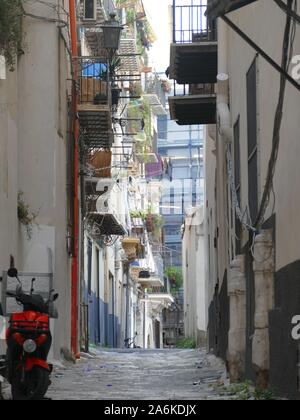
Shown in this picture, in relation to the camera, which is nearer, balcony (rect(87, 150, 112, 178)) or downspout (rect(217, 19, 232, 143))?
downspout (rect(217, 19, 232, 143))

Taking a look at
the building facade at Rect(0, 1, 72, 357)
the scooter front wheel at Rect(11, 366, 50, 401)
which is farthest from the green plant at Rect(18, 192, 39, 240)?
the scooter front wheel at Rect(11, 366, 50, 401)

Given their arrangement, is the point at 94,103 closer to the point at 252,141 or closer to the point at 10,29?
the point at 10,29

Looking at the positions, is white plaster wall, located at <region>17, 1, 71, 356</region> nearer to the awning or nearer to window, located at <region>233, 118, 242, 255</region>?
window, located at <region>233, 118, 242, 255</region>

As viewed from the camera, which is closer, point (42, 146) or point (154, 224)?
point (42, 146)

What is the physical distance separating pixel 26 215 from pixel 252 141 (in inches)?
253

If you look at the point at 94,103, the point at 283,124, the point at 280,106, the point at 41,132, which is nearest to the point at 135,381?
the point at 41,132

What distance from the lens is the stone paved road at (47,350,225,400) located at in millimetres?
12430

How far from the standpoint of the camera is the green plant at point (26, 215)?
736 inches

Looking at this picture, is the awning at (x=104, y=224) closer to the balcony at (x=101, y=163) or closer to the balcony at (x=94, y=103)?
the balcony at (x=101, y=163)

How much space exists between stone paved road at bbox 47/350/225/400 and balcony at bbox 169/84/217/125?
485cm

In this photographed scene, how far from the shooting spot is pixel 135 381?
51.6ft

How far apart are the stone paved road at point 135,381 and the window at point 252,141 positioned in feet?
7.94

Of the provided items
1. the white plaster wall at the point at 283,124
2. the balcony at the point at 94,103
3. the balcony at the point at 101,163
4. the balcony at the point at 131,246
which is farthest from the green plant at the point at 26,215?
the balcony at the point at 131,246

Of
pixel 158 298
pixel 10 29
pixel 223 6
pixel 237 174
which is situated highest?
pixel 10 29
